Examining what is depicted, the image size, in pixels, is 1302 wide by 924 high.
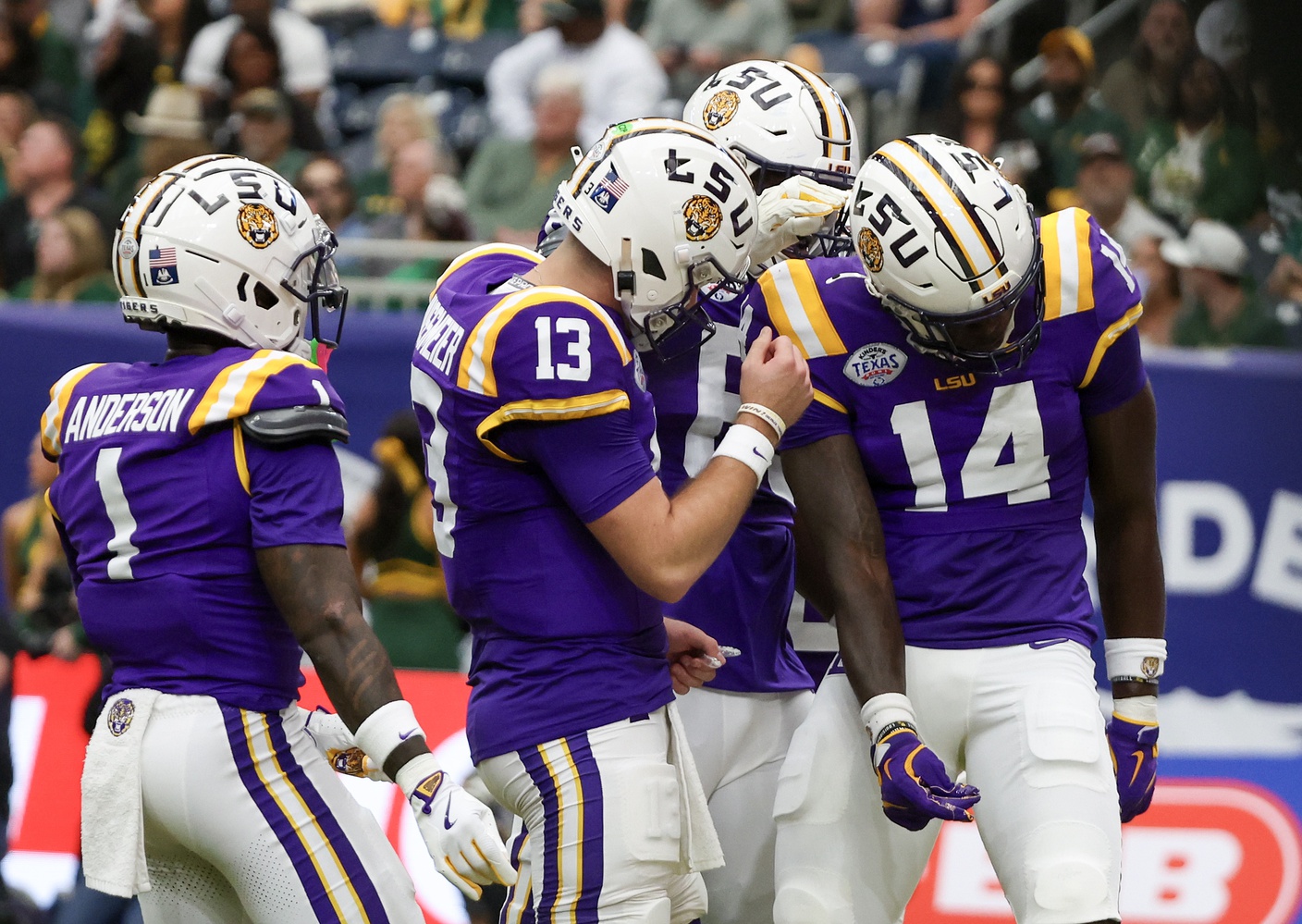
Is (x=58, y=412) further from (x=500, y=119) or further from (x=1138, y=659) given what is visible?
(x=500, y=119)

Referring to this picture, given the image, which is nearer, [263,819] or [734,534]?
[263,819]

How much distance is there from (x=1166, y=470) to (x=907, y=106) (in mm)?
2911

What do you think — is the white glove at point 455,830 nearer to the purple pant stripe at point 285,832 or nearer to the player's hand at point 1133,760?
the purple pant stripe at point 285,832

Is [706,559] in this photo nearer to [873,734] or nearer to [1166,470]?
[873,734]

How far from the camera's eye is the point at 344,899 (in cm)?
316

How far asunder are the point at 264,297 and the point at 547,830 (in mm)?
1203

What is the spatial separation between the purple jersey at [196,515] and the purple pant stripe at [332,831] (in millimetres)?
94

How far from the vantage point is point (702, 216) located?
319 cm

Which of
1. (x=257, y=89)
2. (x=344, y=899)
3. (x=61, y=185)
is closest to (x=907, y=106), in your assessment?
(x=257, y=89)

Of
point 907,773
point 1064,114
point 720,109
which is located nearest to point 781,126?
point 720,109

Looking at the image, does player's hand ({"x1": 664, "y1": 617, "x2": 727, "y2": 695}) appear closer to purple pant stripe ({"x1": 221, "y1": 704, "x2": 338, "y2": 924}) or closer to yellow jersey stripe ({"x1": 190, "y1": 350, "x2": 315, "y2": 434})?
purple pant stripe ({"x1": 221, "y1": 704, "x2": 338, "y2": 924})

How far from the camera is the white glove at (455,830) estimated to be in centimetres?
286

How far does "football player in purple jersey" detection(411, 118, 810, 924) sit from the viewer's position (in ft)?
9.88

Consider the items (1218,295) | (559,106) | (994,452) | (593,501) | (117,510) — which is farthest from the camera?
(559,106)
